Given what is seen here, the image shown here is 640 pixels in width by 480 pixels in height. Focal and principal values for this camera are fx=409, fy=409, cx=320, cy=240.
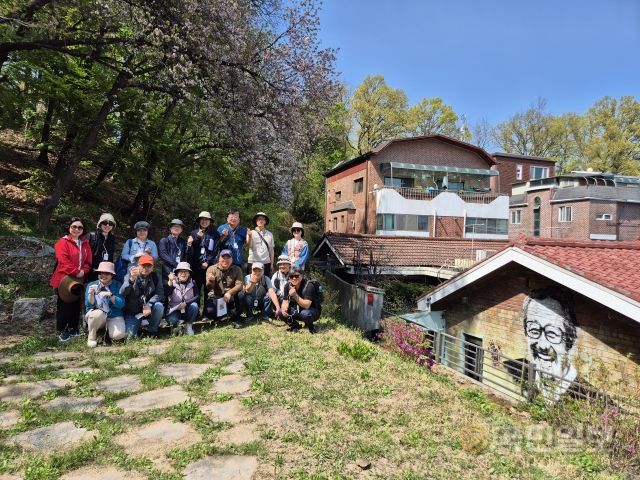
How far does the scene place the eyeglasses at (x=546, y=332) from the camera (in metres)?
8.30

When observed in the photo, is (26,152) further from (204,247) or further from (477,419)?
(477,419)

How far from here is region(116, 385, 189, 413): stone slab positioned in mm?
4027

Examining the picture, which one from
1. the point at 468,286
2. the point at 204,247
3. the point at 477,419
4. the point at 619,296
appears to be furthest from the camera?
the point at 468,286

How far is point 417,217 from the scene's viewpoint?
30.0 metres

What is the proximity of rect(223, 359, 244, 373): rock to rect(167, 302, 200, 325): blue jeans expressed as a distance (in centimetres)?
171

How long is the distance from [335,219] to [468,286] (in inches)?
994

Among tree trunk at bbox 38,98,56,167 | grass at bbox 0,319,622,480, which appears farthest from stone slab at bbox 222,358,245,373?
tree trunk at bbox 38,98,56,167

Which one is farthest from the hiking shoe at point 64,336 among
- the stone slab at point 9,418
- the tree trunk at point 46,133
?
the tree trunk at point 46,133

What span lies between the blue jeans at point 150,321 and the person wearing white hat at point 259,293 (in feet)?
5.01

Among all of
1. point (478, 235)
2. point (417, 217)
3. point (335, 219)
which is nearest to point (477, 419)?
point (417, 217)

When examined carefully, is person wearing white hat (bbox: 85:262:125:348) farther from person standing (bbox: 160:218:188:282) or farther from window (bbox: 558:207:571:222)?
window (bbox: 558:207:571:222)

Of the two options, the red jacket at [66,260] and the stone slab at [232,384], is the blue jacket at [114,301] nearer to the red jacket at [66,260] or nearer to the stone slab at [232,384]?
the red jacket at [66,260]

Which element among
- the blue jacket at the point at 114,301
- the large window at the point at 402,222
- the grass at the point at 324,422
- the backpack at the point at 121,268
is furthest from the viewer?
the large window at the point at 402,222

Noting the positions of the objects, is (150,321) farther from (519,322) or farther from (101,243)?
(519,322)
